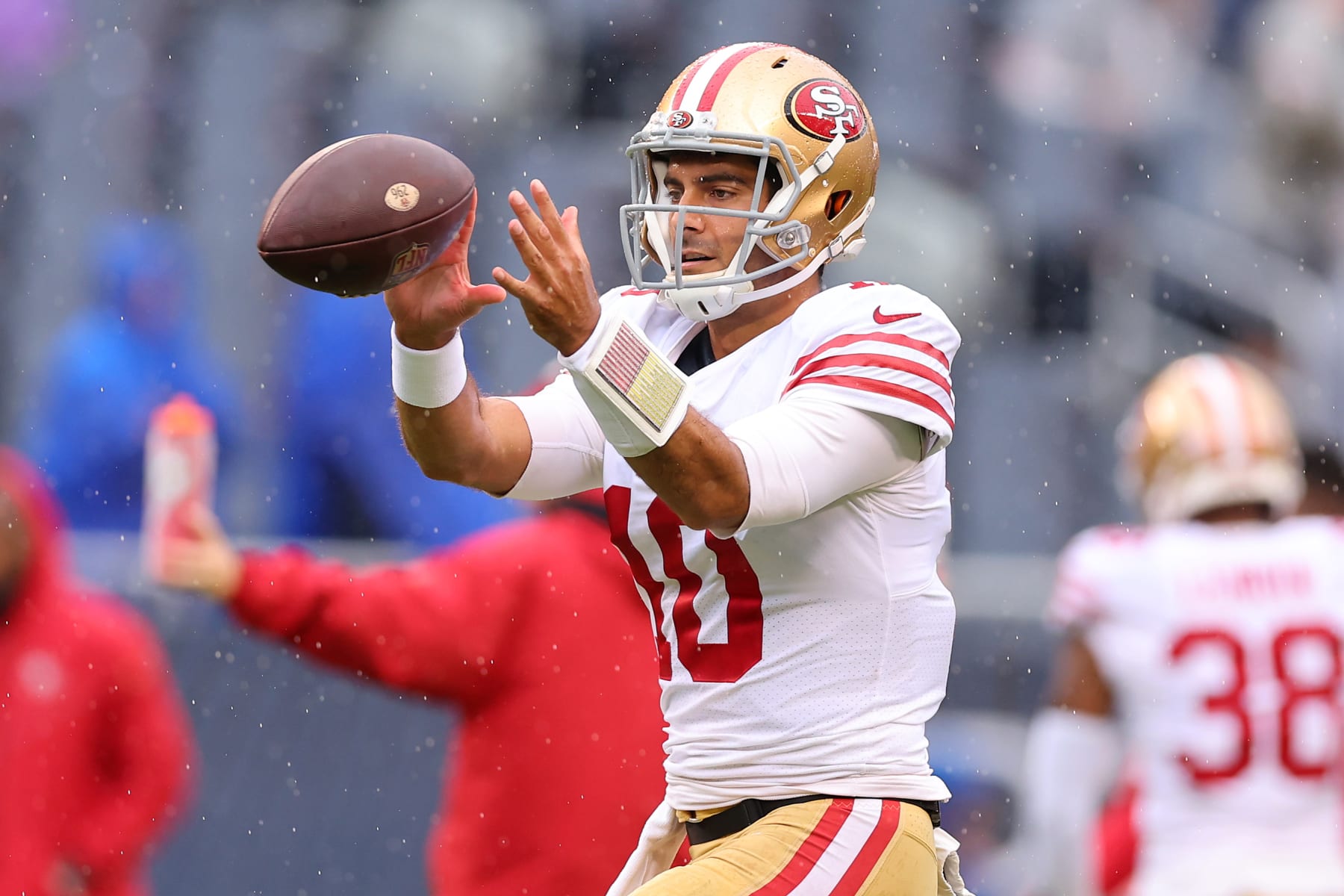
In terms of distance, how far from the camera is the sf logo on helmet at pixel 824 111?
2.66 m

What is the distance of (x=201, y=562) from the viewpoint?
12.5 feet

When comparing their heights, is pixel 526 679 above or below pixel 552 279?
below

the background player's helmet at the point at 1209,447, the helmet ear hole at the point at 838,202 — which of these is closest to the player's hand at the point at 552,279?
the helmet ear hole at the point at 838,202

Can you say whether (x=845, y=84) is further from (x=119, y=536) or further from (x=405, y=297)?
(x=119, y=536)

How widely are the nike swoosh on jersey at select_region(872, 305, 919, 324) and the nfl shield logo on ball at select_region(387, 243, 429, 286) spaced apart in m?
0.59

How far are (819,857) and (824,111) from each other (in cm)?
107

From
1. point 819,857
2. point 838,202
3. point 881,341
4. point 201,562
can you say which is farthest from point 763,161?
point 201,562

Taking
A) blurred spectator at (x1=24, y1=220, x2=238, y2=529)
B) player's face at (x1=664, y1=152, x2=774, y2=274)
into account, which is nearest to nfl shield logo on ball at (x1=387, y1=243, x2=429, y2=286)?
player's face at (x1=664, y1=152, x2=774, y2=274)

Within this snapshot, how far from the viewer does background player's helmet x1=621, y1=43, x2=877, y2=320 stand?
8.43ft

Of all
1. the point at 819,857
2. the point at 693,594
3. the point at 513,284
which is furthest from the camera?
the point at 693,594

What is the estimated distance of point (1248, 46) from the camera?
23.5ft

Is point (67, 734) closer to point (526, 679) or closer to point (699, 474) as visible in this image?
point (526, 679)

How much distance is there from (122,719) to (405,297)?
2.17 metres

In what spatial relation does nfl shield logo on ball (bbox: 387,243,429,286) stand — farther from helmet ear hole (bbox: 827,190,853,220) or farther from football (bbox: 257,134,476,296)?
helmet ear hole (bbox: 827,190,853,220)
